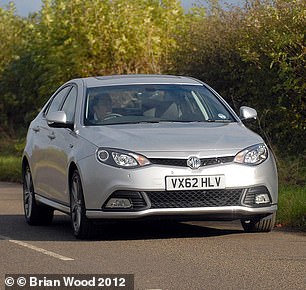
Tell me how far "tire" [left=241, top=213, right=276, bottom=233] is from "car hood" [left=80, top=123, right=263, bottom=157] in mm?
828

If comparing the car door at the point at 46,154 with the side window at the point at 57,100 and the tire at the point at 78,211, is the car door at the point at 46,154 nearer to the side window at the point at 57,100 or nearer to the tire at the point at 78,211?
the side window at the point at 57,100

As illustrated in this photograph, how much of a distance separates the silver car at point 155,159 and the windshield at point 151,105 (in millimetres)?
10

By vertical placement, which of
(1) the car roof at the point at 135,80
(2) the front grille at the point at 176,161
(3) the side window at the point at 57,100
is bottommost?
(3) the side window at the point at 57,100

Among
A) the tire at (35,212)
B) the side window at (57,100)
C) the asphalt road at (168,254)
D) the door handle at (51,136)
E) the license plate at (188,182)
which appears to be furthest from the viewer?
the tire at (35,212)

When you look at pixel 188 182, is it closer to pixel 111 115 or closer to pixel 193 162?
pixel 193 162

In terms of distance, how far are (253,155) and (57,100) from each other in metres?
3.23

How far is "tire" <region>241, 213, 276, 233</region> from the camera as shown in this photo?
12766 mm

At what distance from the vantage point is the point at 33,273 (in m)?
10.0

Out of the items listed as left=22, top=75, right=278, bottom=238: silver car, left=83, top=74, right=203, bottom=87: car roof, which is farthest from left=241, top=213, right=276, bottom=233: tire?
left=83, top=74, right=203, bottom=87: car roof

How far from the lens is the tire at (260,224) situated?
12766mm

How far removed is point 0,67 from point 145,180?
1020 inches

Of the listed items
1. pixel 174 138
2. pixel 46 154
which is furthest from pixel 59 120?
pixel 174 138

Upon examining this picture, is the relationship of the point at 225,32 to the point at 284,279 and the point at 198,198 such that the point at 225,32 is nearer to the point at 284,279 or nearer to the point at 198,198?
the point at 198,198

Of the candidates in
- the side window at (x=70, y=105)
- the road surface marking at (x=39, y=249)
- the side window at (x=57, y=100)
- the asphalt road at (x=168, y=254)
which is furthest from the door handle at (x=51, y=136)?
the road surface marking at (x=39, y=249)
